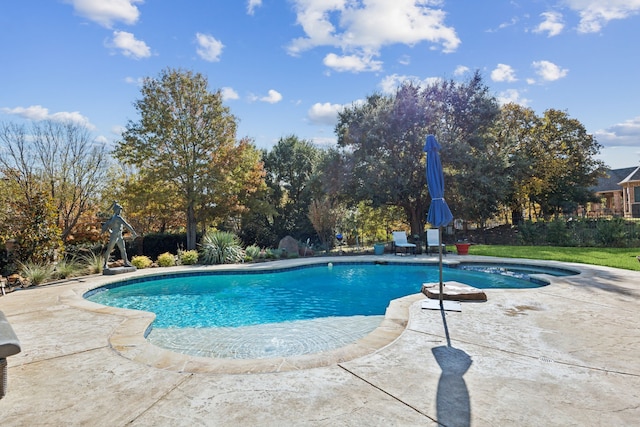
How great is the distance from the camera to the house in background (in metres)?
29.1

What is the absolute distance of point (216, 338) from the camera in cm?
483

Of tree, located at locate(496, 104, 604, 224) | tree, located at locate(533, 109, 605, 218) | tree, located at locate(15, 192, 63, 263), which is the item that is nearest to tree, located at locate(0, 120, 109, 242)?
tree, located at locate(15, 192, 63, 263)

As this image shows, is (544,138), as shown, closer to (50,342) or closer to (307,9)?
(307,9)

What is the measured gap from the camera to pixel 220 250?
40.5 ft

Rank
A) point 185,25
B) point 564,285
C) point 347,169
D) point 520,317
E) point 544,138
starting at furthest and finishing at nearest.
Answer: point 544,138 → point 347,169 → point 185,25 → point 564,285 → point 520,317

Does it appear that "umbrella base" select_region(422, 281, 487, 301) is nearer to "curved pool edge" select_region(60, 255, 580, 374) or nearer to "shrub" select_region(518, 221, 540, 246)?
"curved pool edge" select_region(60, 255, 580, 374)

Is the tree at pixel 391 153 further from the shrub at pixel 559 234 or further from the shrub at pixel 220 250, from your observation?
the shrub at pixel 220 250

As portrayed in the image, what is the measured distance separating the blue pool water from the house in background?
24.4m

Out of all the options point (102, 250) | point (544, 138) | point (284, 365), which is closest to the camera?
point (284, 365)

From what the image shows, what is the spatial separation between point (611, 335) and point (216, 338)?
4.80m

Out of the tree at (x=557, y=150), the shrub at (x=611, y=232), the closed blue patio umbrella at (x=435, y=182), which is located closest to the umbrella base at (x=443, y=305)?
the closed blue patio umbrella at (x=435, y=182)

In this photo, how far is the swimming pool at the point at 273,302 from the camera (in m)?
4.67

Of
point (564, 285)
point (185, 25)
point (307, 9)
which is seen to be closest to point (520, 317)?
point (564, 285)

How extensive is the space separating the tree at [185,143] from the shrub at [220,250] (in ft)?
7.29
